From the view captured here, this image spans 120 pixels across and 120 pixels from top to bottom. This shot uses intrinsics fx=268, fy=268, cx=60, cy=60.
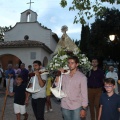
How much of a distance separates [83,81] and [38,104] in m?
1.68

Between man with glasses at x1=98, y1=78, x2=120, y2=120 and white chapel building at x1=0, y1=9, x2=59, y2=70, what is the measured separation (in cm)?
1946

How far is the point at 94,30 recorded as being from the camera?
3225 cm

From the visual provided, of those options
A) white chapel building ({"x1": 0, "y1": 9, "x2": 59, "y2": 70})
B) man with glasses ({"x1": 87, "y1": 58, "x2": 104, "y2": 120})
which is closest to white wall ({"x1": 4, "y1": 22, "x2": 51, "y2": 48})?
white chapel building ({"x1": 0, "y1": 9, "x2": 59, "y2": 70})

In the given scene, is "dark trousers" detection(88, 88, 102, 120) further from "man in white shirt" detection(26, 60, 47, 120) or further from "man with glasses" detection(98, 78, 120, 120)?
"man with glasses" detection(98, 78, 120, 120)

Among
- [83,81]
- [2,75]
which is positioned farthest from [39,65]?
[2,75]

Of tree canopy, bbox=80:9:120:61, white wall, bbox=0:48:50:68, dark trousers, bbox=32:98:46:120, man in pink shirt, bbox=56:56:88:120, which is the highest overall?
tree canopy, bbox=80:9:120:61

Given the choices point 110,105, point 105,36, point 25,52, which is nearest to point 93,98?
point 110,105

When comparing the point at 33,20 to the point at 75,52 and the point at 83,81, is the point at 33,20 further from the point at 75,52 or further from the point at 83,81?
the point at 83,81

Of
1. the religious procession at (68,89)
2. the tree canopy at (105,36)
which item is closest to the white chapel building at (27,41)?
the tree canopy at (105,36)

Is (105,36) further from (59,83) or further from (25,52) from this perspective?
(59,83)

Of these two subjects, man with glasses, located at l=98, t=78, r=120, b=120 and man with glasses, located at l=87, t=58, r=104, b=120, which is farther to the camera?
man with glasses, located at l=87, t=58, r=104, b=120

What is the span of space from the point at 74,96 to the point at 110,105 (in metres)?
0.64

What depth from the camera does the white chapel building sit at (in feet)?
80.8

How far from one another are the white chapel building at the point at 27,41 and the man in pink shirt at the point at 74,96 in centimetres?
1940
